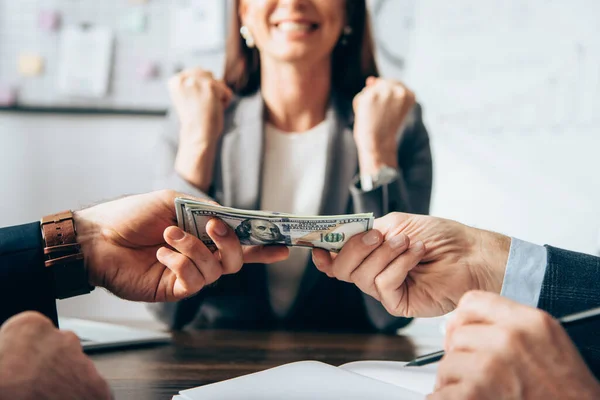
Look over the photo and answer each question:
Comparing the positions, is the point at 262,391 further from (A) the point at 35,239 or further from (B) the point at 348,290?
(B) the point at 348,290

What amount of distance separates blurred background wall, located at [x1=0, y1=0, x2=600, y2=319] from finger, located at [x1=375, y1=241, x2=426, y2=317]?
1.71 metres

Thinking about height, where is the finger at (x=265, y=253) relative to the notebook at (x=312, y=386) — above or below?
above

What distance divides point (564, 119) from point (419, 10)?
2.62ft

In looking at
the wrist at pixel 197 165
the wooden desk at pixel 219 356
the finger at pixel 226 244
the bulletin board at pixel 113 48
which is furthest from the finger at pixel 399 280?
the bulletin board at pixel 113 48

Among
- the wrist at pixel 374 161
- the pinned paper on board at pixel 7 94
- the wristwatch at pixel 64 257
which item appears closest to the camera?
the wristwatch at pixel 64 257

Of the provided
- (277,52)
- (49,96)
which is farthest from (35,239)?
(49,96)

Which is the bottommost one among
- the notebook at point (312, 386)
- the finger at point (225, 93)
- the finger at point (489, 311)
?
the notebook at point (312, 386)

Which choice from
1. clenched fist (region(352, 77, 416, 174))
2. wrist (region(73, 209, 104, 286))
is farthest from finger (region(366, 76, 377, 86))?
wrist (region(73, 209, 104, 286))

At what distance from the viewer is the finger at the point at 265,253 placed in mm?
956

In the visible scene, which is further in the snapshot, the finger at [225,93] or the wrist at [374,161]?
the finger at [225,93]

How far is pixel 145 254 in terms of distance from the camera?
98 centimetres

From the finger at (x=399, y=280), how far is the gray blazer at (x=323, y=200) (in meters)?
0.53

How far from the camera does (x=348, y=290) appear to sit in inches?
62.4

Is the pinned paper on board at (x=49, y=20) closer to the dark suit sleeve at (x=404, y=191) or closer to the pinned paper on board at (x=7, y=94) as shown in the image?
the pinned paper on board at (x=7, y=94)
